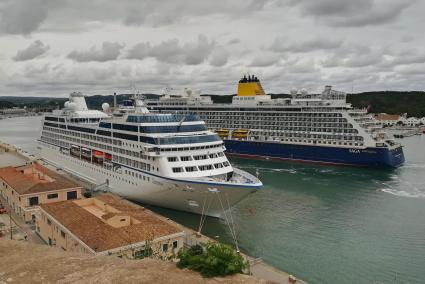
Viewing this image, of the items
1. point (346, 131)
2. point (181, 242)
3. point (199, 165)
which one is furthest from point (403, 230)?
point (346, 131)

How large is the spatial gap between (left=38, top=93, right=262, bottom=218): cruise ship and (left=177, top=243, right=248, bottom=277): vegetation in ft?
48.6

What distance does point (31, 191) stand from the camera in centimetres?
3009

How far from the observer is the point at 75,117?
48406mm

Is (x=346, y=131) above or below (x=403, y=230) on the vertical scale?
above

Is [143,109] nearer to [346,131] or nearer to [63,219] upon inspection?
[63,219]

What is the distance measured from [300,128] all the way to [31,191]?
4442cm

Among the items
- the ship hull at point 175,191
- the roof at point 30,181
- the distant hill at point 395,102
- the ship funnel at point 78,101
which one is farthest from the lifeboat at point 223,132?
the distant hill at point 395,102

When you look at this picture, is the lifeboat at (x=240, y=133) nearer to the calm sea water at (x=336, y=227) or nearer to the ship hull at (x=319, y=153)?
the ship hull at (x=319, y=153)

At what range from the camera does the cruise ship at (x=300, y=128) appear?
192ft

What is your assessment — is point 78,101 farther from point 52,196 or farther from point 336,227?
point 336,227

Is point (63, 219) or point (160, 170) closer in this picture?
point (63, 219)

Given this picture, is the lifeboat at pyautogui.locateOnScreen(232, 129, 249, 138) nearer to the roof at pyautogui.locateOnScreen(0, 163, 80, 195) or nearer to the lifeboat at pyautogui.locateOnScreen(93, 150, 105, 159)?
the lifeboat at pyautogui.locateOnScreen(93, 150, 105, 159)

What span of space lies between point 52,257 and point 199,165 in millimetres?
17498

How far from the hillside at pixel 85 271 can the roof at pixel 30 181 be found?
15597 mm
